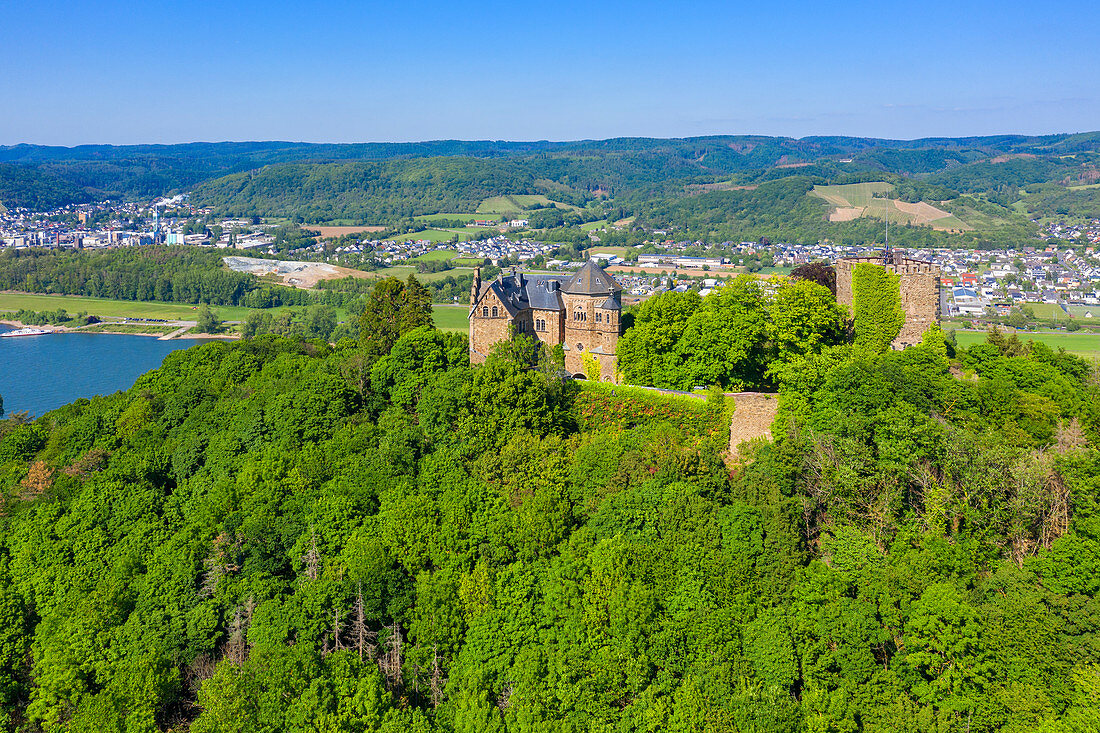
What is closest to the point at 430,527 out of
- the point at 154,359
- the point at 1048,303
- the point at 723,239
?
the point at 154,359

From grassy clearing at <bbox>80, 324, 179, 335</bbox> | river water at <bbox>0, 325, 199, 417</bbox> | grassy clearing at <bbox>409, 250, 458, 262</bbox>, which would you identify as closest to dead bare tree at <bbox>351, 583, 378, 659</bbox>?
river water at <bbox>0, 325, 199, 417</bbox>

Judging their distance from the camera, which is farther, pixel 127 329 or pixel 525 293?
pixel 127 329

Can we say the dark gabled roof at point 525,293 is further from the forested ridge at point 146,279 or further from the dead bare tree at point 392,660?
the forested ridge at point 146,279

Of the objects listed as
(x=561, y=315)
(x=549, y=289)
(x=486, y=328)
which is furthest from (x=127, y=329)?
(x=561, y=315)

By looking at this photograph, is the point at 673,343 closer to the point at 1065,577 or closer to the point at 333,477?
the point at 333,477

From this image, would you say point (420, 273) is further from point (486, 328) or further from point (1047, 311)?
point (486, 328)

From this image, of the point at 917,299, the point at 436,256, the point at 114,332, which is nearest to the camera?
the point at 917,299

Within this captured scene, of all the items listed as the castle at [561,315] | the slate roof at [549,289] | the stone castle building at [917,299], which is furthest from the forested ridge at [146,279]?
the stone castle building at [917,299]

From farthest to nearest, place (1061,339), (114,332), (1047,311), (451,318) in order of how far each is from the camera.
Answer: (114,332)
(1047,311)
(451,318)
(1061,339)
